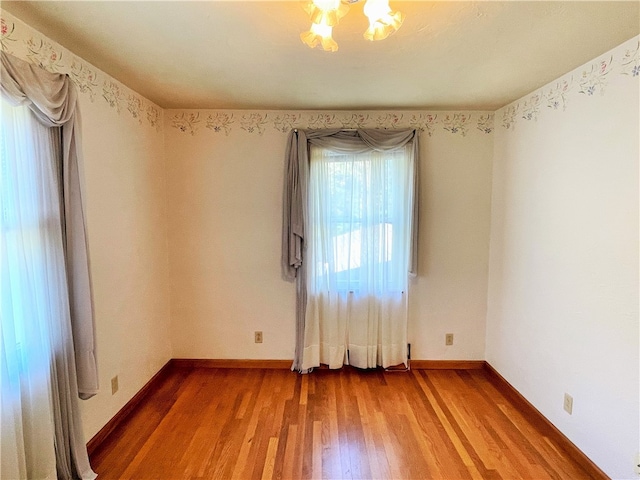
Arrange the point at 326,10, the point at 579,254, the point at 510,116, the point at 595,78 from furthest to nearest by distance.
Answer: the point at 510,116
the point at 579,254
the point at 595,78
the point at 326,10

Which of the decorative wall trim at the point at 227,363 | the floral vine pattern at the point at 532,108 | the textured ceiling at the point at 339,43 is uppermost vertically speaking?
the textured ceiling at the point at 339,43

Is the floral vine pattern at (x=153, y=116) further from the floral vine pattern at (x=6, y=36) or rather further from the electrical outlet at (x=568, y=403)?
the electrical outlet at (x=568, y=403)

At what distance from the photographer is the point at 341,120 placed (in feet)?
9.32

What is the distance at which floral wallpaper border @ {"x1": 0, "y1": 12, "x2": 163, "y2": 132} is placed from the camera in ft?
4.71

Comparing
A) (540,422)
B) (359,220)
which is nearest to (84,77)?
(359,220)

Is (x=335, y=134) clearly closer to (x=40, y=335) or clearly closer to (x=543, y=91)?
(x=543, y=91)

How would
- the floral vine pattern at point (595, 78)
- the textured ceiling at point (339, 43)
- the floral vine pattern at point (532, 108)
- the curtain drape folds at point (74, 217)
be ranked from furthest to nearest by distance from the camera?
1. the floral vine pattern at point (532, 108)
2. the floral vine pattern at point (595, 78)
3. the curtain drape folds at point (74, 217)
4. the textured ceiling at point (339, 43)

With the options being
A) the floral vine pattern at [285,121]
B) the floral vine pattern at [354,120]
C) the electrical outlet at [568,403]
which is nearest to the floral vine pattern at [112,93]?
the floral vine pattern at [285,121]

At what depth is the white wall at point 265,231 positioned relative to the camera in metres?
2.85

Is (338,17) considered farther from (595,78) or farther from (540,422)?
(540,422)

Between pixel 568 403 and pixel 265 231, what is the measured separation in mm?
2418

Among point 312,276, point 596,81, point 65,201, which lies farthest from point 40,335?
point 596,81

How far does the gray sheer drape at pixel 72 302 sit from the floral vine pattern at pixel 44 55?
109 millimetres

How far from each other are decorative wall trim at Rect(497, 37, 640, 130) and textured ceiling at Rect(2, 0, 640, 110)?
0.18 ft
